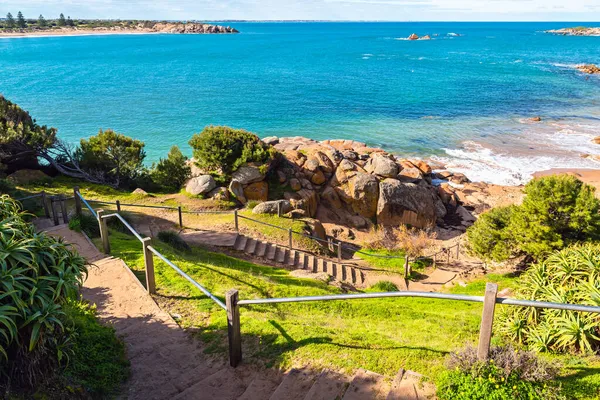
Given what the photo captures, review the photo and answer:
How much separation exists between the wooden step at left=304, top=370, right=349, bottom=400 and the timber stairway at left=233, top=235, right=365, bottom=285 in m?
10.7

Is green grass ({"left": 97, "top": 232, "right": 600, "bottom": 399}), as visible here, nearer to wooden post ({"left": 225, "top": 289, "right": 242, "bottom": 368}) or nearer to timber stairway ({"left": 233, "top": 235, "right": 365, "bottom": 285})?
wooden post ({"left": 225, "top": 289, "right": 242, "bottom": 368})

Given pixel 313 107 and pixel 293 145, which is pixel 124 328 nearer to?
pixel 293 145

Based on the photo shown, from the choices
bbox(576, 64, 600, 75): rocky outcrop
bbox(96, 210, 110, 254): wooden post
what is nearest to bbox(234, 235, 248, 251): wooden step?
bbox(96, 210, 110, 254): wooden post

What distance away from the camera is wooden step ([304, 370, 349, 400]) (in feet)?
18.9

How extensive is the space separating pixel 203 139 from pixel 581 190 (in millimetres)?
18410

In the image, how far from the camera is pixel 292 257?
704 inches

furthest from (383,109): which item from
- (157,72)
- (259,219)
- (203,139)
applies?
(157,72)

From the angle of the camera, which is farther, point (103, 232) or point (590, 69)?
point (590, 69)

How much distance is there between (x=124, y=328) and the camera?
8008mm

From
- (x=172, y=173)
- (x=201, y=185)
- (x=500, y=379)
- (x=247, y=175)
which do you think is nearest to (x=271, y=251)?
(x=201, y=185)

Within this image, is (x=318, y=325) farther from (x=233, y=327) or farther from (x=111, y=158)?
(x=111, y=158)

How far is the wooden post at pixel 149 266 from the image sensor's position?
8.84 metres

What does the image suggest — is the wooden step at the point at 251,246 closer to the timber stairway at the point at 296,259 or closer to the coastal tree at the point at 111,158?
the timber stairway at the point at 296,259

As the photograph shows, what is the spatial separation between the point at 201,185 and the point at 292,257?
320 inches
